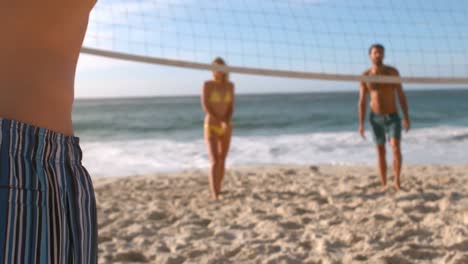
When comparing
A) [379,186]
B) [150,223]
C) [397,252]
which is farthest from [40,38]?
[379,186]

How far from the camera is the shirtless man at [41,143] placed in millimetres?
646

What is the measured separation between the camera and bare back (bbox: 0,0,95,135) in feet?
2.30

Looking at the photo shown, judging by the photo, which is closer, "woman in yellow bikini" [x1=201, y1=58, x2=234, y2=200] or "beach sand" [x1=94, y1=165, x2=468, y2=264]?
"beach sand" [x1=94, y1=165, x2=468, y2=264]

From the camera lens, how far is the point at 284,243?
3.20 meters

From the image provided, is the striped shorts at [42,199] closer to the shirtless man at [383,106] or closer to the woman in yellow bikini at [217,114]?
the woman in yellow bikini at [217,114]

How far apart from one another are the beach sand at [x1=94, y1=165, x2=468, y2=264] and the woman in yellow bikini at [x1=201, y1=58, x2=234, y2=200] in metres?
0.46

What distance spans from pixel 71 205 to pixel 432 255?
Answer: 2554mm

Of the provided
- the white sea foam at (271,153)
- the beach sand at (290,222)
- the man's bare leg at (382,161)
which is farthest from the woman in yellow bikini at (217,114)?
the white sea foam at (271,153)

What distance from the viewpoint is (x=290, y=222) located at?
147 inches

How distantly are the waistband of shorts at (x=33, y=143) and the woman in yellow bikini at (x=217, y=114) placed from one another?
147 inches

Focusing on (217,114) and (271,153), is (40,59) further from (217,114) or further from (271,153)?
(271,153)

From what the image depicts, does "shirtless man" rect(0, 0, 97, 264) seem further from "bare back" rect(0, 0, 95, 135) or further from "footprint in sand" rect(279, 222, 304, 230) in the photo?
"footprint in sand" rect(279, 222, 304, 230)

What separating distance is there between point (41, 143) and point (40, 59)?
0.41 ft

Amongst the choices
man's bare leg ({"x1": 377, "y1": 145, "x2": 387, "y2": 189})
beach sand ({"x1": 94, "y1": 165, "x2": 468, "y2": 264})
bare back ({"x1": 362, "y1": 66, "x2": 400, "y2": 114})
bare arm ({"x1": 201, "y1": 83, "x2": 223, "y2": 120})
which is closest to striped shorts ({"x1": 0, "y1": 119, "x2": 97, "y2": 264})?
beach sand ({"x1": 94, "y1": 165, "x2": 468, "y2": 264})
